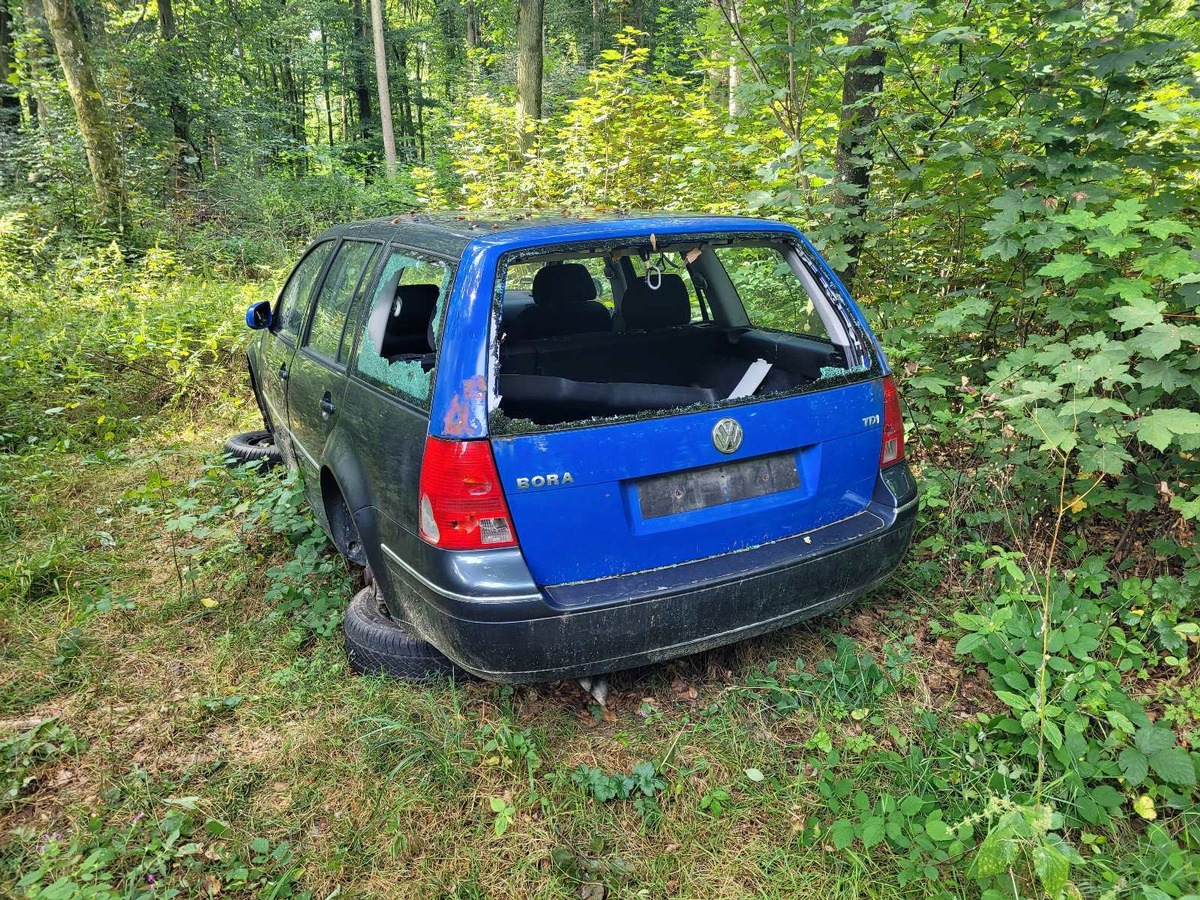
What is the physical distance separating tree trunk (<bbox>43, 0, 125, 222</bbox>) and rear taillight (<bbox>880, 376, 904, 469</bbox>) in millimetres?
11654

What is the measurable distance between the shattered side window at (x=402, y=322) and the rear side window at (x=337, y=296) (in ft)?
0.96

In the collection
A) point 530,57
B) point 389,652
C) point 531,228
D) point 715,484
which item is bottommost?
point 389,652

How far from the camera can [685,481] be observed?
239cm

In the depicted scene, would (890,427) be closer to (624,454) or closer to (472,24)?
(624,454)

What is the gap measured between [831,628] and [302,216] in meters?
15.1

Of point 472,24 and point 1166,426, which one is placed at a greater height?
point 472,24

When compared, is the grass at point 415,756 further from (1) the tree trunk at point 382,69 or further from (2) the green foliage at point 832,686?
(1) the tree trunk at point 382,69

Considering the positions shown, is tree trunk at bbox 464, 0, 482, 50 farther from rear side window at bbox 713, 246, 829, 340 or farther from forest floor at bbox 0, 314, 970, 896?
forest floor at bbox 0, 314, 970, 896

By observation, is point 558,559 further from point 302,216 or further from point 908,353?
point 302,216

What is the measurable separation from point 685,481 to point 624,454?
261 mm

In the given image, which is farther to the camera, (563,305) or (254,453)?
(254,453)

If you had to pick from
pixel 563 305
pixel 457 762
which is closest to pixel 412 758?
pixel 457 762

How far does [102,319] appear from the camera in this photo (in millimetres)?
7062

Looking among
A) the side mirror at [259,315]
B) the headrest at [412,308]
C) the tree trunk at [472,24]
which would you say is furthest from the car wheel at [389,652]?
the tree trunk at [472,24]
